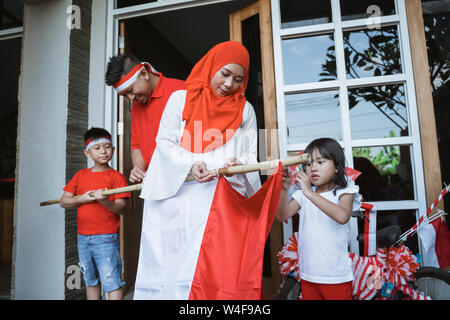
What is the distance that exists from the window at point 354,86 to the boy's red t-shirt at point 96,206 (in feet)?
4.21

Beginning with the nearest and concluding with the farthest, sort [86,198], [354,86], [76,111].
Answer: [86,198] < [354,86] < [76,111]

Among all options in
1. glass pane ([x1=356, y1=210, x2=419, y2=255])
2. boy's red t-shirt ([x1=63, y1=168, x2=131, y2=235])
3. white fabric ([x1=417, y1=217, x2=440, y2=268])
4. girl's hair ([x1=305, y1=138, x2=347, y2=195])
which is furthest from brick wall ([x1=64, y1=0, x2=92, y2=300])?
white fabric ([x1=417, y1=217, x2=440, y2=268])

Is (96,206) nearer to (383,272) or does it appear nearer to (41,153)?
(41,153)

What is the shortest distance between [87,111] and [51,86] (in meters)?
0.36

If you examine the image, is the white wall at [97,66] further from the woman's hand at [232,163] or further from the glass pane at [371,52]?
the glass pane at [371,52]

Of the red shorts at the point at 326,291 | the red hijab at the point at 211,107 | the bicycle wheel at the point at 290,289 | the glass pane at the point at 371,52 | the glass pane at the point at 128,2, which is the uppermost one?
the glass pane at the point at 128,2

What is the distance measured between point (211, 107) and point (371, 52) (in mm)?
1713

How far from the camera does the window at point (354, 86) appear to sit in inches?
90.5

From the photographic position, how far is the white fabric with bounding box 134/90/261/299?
1405 mm

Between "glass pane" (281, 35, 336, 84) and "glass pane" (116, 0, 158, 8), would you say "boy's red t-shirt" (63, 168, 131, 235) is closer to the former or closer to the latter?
"glass pane" (281, 35, 336, 84)

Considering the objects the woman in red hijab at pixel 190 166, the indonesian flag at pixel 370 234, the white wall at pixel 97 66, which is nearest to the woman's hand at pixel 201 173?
the woman in red hijab at pixel 190 166

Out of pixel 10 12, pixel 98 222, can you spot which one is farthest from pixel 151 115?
pixel 10 12

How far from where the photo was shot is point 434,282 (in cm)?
174

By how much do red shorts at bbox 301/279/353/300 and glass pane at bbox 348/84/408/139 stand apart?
127 cm
